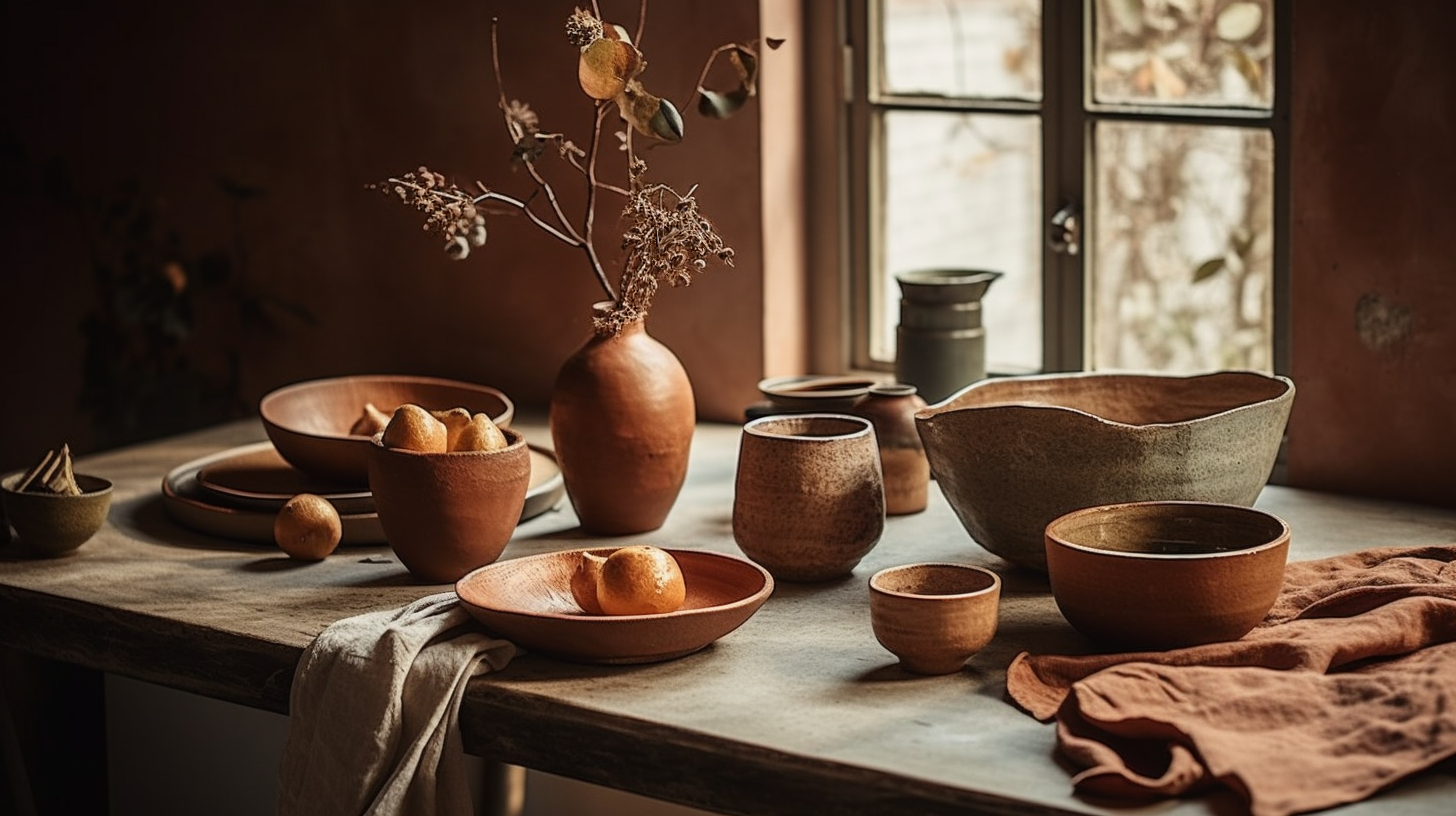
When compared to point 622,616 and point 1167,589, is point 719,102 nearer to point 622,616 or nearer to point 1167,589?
point 622,616

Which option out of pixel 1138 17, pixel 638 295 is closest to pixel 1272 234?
pixel 1138 17

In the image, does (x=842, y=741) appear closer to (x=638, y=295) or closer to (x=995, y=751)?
(x=995, y=751)

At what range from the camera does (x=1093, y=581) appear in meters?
1.46

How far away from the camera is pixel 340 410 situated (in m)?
2.25

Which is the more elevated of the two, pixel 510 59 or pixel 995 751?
pixel 510 59

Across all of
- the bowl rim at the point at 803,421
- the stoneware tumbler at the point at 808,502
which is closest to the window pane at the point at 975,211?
the bowl rim at the point at 803,421

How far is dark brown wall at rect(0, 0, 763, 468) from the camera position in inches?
94.3

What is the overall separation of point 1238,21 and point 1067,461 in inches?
27.3

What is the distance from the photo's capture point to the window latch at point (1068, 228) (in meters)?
2.19

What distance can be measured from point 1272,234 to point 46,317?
208cm

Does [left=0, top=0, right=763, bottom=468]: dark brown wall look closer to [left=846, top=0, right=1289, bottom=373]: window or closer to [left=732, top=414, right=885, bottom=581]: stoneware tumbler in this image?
[left=846, top=0, right=1289, bottom=373]: window

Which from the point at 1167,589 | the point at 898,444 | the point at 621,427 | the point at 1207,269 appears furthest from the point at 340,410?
the point at 1167,589

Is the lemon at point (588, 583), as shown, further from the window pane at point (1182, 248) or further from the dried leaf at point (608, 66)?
the window pane at point (1182, 248)

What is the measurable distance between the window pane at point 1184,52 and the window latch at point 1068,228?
14 cm
